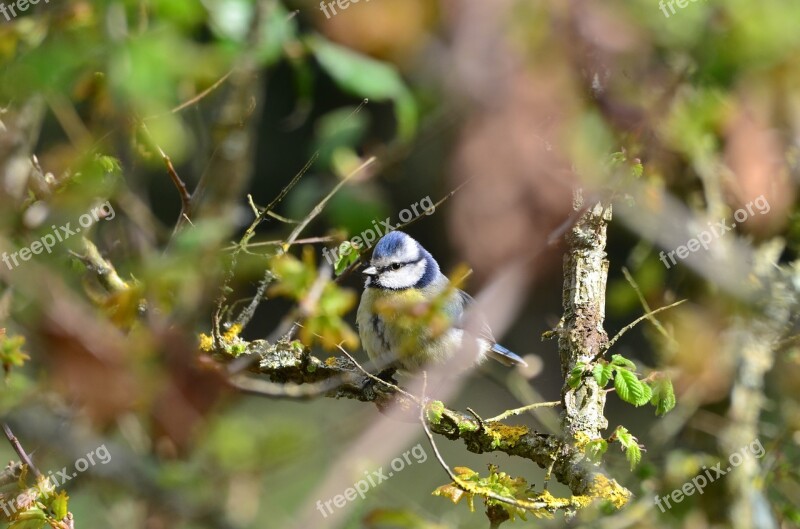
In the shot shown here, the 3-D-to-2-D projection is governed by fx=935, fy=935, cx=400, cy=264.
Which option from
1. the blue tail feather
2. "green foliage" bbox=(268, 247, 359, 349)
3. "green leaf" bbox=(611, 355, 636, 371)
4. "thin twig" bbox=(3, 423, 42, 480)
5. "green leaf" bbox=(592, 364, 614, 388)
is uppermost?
"green foliage" bbox=(268, 247, 359, 349)

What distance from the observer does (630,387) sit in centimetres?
200

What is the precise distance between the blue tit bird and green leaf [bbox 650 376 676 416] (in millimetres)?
924

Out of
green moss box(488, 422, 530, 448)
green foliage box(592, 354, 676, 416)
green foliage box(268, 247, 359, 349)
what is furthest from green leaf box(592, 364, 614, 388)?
green foliage box(268, 247, 359, 349)

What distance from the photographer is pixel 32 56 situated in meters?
0.95

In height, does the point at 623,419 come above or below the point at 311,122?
below

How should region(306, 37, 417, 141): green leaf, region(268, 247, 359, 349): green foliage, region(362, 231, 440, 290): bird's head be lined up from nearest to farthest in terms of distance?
region(306, 37, 417, 141): green leaf
region(268, 247, 359, 349): green foliage
region(362, 231, 440, 290): bird's head

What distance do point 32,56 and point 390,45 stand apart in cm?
42

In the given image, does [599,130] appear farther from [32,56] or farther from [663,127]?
[32,56]

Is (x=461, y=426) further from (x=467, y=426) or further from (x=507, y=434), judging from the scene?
(x=507, y=434)

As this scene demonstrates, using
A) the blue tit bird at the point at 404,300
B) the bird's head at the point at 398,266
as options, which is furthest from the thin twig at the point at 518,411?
the bird's head at the point at 398,266

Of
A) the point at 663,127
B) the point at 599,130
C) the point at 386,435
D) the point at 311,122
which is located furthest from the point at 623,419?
the point at 386,435

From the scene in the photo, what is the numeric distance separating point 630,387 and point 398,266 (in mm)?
1473

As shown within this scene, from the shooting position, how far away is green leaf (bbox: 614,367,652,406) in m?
1.99

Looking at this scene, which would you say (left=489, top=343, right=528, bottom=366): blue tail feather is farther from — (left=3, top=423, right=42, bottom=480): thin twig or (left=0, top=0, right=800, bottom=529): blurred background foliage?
(left=3, top=423, right=42, bottom=480): thin twig
